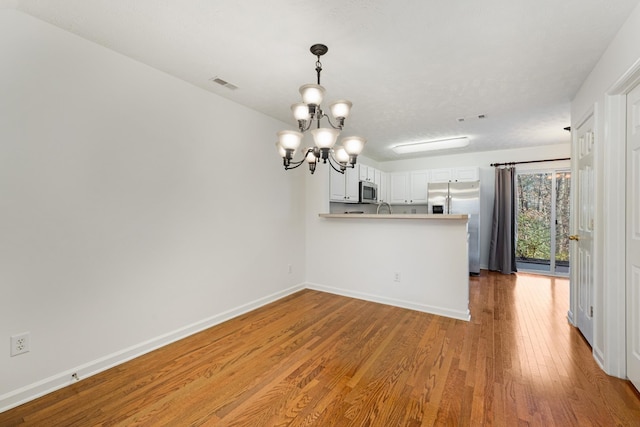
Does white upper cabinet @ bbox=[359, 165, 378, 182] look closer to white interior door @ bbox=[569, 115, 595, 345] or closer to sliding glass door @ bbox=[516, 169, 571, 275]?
sliding glass door @ bbox=[516, 169, 571, 275]

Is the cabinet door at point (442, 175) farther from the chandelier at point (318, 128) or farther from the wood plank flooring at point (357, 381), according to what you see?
the chandelier at point (318, 128)

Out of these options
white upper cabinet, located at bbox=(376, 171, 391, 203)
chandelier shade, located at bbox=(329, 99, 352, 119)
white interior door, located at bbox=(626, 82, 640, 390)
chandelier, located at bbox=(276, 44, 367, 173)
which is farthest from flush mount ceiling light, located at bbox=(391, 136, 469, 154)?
chandelier shade, located at bbox=(329, 99, 352, 119)

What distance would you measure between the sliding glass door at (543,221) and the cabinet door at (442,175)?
1.29 m

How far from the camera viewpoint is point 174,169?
→ 2732 mm

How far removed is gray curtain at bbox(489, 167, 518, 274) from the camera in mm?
5523

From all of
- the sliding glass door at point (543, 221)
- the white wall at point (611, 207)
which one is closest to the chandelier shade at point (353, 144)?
the white wall at point (611, 207)

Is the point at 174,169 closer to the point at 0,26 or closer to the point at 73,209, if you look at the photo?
the point at 73,209

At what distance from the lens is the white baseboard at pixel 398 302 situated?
324 centimetres

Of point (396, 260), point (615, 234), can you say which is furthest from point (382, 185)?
point (615, 234)

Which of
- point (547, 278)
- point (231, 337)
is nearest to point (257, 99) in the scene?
point (231, 337)

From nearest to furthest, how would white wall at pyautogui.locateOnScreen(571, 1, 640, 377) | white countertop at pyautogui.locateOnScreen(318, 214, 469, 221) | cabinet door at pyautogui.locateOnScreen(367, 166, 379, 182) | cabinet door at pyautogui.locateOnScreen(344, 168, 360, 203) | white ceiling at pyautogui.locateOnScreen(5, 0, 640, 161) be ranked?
white ceiling at pyautogui.locateOnScreen(5, 0, 640, 161)
white wall at pyautogui.locateOnScreen(571, 1, 640, 377)
white countertop at pyautogui.locateOnScreen(318, 214, 469, 221)
cabinet door at pyautogui.locateOnScreen(344, 168, 360, 203)
cabinet door at pyautogui.locateOnScreen(367, 166, 379, 182)

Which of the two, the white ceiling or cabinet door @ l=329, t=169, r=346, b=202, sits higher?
the white ceiling

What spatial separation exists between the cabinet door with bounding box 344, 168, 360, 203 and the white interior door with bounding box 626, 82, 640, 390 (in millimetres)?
3346

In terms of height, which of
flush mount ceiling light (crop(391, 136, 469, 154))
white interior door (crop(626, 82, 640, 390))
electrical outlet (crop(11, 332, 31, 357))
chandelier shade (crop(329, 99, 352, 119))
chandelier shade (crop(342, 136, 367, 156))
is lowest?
electrical outlet (crop(11, 332, 31, 357))
